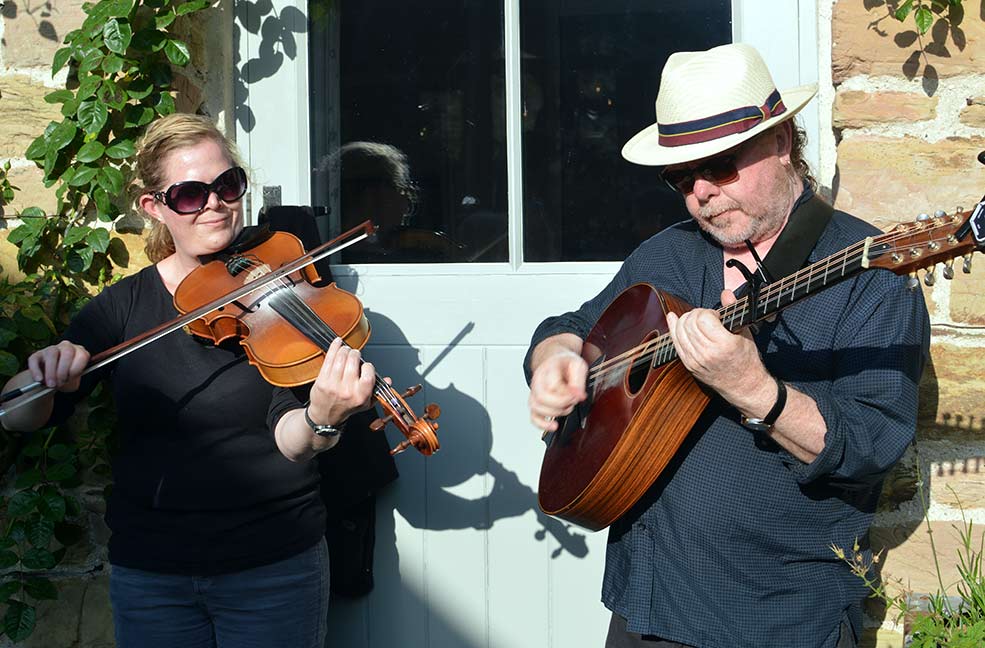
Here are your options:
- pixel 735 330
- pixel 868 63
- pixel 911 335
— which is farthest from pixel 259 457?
pixel 868 63

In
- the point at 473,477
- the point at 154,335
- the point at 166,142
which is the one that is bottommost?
the point at 473,477

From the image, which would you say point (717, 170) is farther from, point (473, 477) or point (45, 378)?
point (45, 378)

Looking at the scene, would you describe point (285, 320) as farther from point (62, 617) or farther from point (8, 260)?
point (62, 617)

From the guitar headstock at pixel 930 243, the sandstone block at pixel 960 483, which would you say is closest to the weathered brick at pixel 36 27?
the guitar headstock at pixel 930 243

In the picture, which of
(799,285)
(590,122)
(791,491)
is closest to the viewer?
(799,285)

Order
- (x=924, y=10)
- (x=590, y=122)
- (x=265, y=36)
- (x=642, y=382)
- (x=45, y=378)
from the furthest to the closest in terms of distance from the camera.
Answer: (x=265, y=36)
(x=590, y=122)
(x=924, y=10)
(x=45, y=378)
(x=642, y=382)

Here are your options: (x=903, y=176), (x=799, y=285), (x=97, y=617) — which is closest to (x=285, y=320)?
(x=799, y=285)

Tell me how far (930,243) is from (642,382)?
0.59 metres

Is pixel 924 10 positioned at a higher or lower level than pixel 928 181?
higher

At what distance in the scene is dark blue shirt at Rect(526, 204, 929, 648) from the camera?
5.79ft

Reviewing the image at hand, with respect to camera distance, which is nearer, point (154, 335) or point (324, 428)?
point (324, 428)

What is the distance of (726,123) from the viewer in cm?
191

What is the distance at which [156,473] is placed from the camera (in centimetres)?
225

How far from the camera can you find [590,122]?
277cm
